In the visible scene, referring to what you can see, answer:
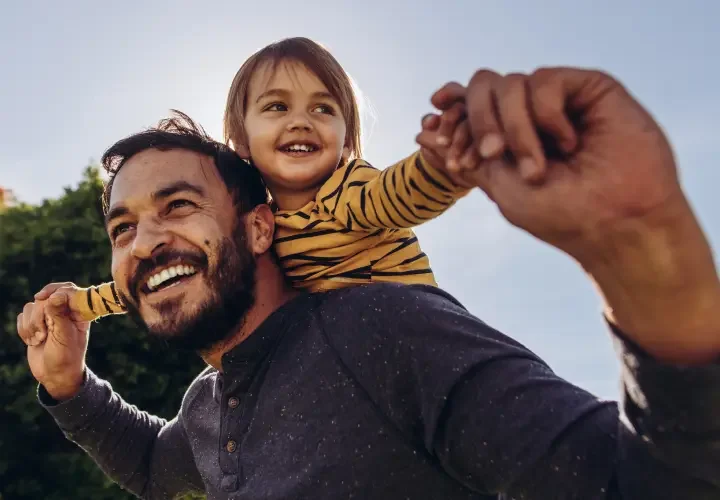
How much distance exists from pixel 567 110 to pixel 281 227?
1581mm

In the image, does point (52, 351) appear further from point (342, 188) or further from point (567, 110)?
point (567, 110)

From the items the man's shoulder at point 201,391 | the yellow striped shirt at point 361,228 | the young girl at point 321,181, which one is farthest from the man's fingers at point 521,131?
the man's shoulder at point 201,391

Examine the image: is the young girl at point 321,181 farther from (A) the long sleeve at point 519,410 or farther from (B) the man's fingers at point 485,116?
(B) the man's fingers at point 485,116

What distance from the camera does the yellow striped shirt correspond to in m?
2.14

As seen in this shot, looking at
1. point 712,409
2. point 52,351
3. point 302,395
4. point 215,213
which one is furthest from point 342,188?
point 52,351

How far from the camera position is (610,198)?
3.84 feet

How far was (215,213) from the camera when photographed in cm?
267

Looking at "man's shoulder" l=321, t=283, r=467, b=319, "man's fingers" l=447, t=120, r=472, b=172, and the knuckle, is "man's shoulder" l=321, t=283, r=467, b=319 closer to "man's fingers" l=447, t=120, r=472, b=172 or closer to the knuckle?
"man's fingers" l=447, t=120, r=472, b=172

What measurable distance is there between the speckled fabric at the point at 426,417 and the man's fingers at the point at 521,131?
14.6 inches

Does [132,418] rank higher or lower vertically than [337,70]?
lower

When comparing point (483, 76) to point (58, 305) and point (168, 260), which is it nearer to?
point (168, 260)

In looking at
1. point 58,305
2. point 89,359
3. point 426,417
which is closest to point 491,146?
point 426,417

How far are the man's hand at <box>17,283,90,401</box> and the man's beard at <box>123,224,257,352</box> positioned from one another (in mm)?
913

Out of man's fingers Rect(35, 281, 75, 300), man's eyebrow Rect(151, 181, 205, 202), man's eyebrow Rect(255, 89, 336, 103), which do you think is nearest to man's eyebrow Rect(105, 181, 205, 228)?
man's eyebrow Rect(151, 181, 205, 202)
